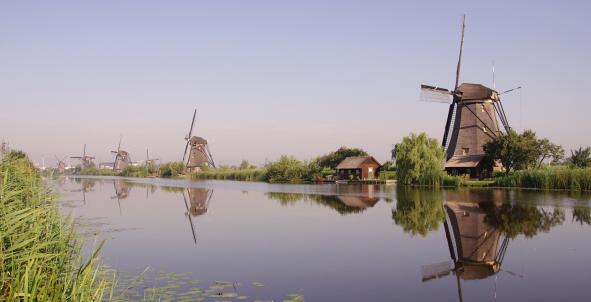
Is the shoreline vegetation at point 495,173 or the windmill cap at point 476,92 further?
the windmill cap at point 476,92

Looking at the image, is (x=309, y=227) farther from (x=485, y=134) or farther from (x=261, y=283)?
(x=485, y=134)

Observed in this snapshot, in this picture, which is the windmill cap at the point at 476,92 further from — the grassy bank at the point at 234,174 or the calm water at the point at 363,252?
the grassy bank at the point at 234,174

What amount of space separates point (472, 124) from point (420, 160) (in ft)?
24.7

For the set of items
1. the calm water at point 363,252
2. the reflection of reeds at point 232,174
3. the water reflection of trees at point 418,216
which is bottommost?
the calm water at point 363,252

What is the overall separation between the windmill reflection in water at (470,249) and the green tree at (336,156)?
150 ft

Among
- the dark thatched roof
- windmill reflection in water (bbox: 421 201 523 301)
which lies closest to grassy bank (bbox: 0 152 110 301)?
windmill reflection in water (bbox: 421 201 523 301)

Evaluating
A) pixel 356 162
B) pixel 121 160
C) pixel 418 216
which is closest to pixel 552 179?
pixel 418 216

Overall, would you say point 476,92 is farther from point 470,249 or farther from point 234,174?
point 234,174

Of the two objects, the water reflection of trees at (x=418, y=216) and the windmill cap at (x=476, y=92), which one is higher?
the windmill cap at (x=476, y=92)

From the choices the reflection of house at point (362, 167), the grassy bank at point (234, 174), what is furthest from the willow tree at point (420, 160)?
the grassy bank at point (234, 174)

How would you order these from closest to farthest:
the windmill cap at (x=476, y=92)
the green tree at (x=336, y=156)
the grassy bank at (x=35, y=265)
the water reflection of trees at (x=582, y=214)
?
the grassy bank at (x=35, y=265)
the water reflection of trees at (x=582, y=214)
the windmill cap at (x=476, y=92)
the green tree at (x=336, y=156)

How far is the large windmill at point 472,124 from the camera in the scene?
142 ft

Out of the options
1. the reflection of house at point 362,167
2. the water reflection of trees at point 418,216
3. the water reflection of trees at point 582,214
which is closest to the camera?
the water reflection of trees at point 418,216

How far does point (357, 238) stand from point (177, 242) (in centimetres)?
509
